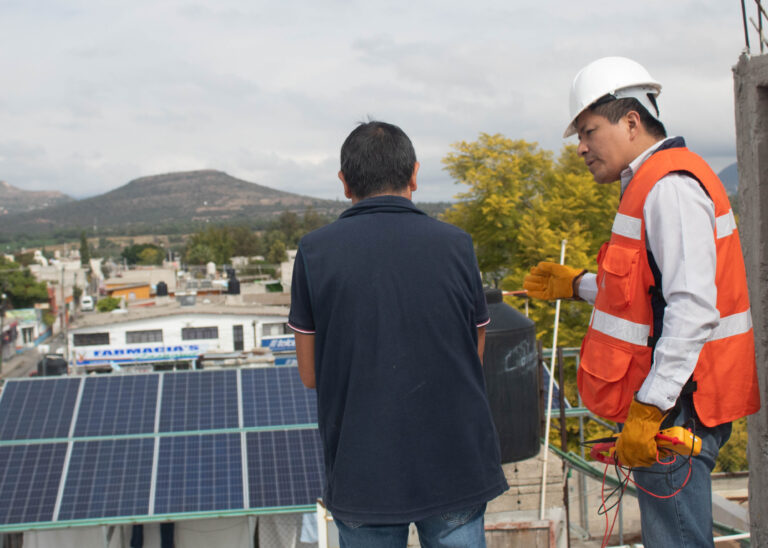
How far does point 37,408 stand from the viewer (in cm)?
1030

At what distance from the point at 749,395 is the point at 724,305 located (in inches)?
13.3

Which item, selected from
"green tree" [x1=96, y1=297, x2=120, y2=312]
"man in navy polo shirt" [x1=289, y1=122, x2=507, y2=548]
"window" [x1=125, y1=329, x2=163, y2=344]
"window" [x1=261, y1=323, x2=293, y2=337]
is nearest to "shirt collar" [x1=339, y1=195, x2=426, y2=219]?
"man in navy polo shirt" [x1=289, y1=122, x2=507, y2=548]

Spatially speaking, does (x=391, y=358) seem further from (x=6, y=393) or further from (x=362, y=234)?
(x=6, y=393)

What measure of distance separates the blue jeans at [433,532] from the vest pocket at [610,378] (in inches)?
22.5

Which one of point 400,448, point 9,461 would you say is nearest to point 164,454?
point 9,461

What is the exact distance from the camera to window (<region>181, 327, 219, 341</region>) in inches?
1398

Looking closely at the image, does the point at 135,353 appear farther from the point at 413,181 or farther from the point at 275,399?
the point at 413,181

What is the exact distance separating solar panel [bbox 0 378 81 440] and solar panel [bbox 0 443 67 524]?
0.88 ft

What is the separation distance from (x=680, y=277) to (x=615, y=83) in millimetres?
770

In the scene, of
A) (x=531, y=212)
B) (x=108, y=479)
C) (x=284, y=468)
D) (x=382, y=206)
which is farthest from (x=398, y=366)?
(x=531, y=212)

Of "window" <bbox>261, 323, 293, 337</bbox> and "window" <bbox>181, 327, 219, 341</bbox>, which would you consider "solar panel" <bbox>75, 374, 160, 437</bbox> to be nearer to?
"window" <bbox>261, 323, 293, 337</bbox>

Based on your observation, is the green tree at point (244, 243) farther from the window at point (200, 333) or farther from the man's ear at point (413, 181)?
the man's ear at point (413, 181)

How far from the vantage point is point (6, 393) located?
10773 mm

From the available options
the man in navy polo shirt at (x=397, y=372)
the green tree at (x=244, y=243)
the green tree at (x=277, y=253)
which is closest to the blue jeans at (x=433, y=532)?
the man in navy polo shirt at (x=397, y=372)
